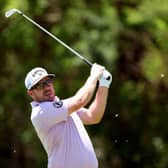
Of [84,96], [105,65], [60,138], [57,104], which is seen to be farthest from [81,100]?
[105,65]

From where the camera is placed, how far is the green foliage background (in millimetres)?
Result: 12859

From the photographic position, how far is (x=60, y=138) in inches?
253

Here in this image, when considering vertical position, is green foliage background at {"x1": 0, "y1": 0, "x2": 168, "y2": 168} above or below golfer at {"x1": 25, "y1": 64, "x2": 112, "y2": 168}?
below

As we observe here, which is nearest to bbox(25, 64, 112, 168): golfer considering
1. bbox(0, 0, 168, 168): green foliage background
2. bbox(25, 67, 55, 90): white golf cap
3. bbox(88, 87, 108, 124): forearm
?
bbox(25, 67, 55, 90): white golf cap

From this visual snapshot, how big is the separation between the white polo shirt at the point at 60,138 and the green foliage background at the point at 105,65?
6061 millimetres

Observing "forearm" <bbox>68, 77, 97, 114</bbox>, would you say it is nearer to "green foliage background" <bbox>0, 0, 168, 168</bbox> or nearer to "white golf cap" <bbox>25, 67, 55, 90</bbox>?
"white golf cap" <bbox>25, 67, 55, 90</bbox>

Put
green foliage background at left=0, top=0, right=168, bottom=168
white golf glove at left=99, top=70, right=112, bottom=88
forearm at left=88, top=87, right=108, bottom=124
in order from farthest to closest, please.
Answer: green foliage background at left=0, top=0, right=168, bottom=168
forearm at left=88, top=87, right=108, bottom=124
white golf glove at left=99, top=70, right=112, bottom=88

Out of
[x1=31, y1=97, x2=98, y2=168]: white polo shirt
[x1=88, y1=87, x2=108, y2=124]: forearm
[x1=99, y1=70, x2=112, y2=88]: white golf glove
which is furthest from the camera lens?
[x1=88, y1=87, x2=108, y2=124]: forearm

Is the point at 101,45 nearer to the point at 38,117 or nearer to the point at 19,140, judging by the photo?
the point at 19,140

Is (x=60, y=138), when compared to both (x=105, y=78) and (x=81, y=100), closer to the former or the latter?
(x=81, y=100)

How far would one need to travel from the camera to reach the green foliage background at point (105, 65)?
12859 mm

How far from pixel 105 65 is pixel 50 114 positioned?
20.7 ft

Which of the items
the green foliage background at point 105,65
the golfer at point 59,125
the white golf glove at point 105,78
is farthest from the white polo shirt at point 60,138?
the green foliage background at point 105,65

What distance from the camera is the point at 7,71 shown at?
13.6 metres
